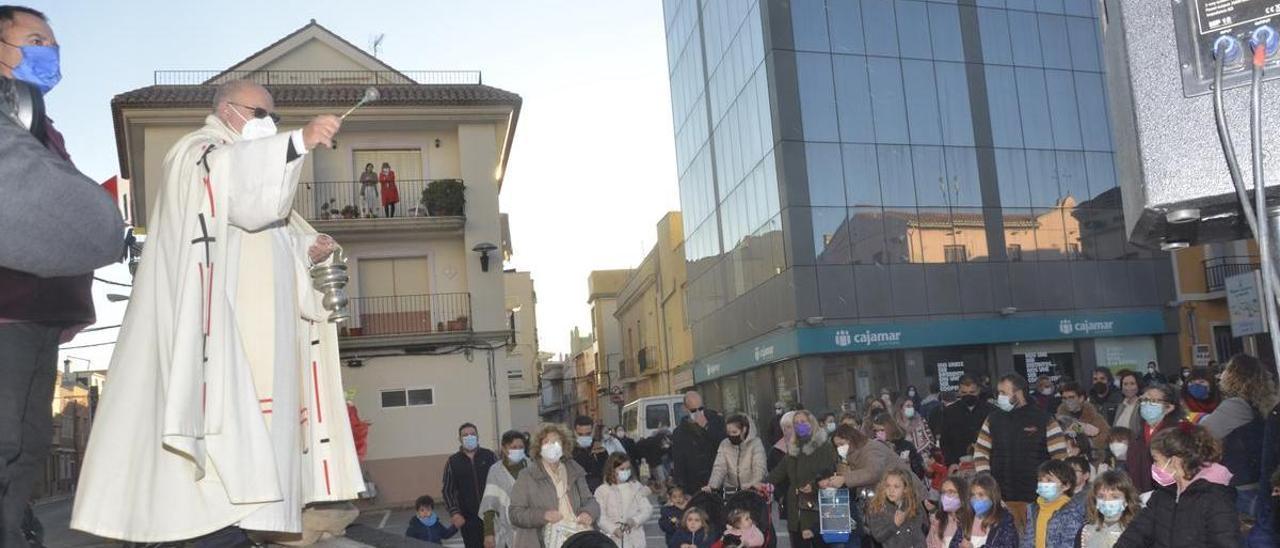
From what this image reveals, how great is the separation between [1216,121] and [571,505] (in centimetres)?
795

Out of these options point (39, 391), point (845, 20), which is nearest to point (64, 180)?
point (39, 391)

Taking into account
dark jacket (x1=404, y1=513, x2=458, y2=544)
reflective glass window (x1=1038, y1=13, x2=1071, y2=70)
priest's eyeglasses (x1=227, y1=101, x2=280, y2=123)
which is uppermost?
reflective glass window (x1=1038, y1=13, x2=1071, y2=70)

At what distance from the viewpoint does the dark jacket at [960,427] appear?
12336mm

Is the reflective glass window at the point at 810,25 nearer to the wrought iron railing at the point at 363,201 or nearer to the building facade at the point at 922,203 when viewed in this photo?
the building facade at the point at 922,203

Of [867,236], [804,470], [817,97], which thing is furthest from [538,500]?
[817,97]

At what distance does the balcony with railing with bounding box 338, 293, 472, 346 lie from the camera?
27766 mm

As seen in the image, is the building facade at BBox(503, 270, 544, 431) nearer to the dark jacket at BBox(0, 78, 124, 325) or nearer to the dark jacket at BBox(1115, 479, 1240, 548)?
the dark jacket at BBox(1115, 479, 1240, 548)

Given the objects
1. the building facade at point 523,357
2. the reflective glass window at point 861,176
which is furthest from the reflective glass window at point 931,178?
the building facade at point 523,357

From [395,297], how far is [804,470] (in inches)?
→ 748

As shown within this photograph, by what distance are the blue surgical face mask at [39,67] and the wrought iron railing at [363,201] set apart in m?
25.4

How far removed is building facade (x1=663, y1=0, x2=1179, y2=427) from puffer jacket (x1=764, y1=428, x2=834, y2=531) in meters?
19.3

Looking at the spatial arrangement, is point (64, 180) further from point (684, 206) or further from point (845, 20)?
point (684, 206)

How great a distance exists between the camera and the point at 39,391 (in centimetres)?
279

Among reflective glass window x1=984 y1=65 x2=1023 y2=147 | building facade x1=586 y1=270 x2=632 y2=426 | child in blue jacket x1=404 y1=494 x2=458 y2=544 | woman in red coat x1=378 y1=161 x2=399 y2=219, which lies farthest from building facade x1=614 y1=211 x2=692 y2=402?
child in blue jacket x1=404 y1=494 x2=458 y2=544
